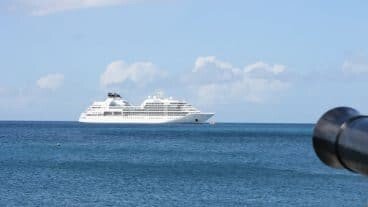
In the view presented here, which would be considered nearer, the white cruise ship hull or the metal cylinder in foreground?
the metal cylinder in foreground

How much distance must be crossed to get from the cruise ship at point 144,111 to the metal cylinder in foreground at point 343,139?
140 metres

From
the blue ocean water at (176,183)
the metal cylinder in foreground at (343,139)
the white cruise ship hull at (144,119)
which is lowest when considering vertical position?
the blue ocean water at (176,183)

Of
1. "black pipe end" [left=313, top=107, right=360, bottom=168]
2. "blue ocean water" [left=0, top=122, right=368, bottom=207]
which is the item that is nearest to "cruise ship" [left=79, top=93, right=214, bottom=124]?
"blue ocean water" [left=0, top=122, right=368, bottom=207]

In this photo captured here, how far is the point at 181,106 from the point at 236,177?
107 meters

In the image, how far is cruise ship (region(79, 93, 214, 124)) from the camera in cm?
14488

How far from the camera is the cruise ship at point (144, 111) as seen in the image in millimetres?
144875

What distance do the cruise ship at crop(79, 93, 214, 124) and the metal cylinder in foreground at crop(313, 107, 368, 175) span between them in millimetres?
139721

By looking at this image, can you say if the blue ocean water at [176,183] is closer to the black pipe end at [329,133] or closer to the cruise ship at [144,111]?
the black pipe end at [329,133]

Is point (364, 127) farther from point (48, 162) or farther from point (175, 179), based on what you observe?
point (48, 162)

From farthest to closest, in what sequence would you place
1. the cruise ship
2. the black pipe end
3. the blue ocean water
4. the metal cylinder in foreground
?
the cruise ship, the blue ocean water, the black pipe end, the metal cylinder in foreground

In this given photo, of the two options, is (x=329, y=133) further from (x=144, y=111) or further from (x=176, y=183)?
(x=144, y=111)

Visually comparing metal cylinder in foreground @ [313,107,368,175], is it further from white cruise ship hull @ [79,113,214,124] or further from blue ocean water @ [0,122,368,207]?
white cruise ship hull @ [79,113,214,124]

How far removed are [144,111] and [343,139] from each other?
143804 mm

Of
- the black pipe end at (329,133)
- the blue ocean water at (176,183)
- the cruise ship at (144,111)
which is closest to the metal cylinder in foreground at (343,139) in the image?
the black pipe end at (329,133)
